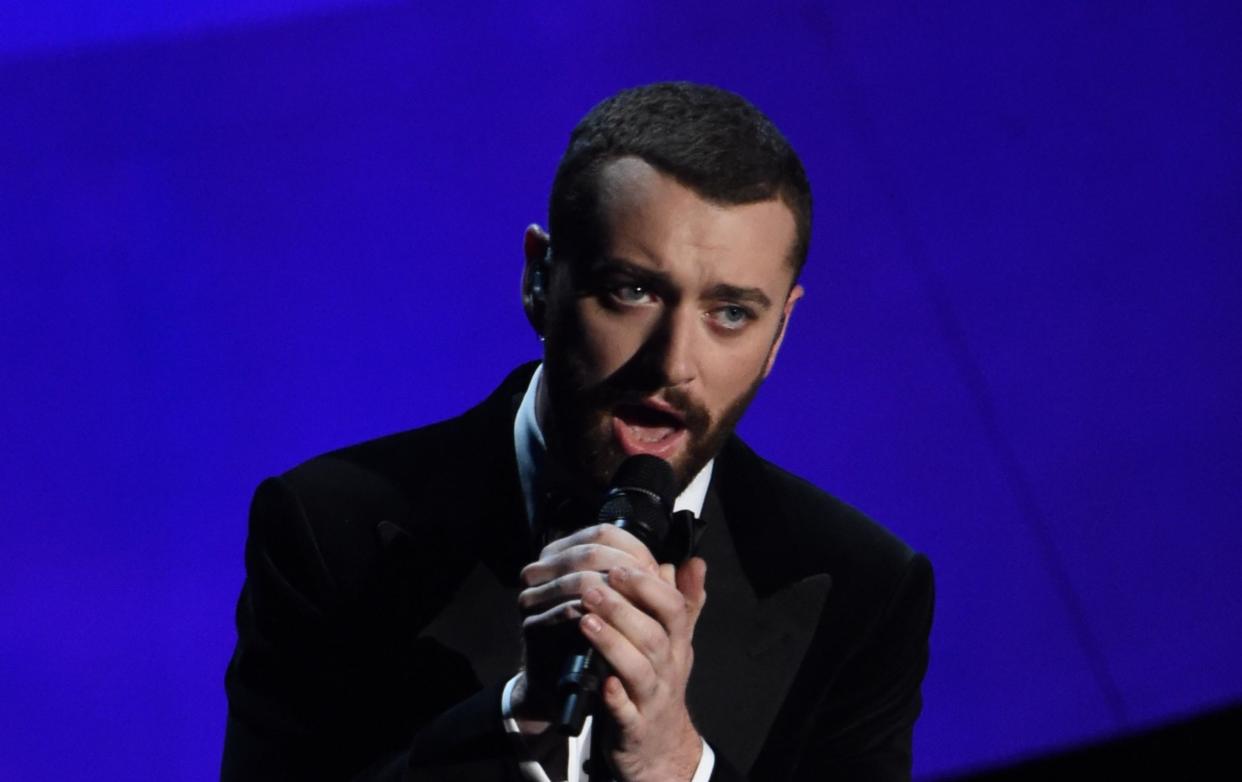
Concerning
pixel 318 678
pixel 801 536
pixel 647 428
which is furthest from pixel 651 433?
pixel 318 678

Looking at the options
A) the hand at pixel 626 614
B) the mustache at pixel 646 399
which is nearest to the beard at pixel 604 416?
the mustache at pixel 646 399

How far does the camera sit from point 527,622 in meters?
1.19

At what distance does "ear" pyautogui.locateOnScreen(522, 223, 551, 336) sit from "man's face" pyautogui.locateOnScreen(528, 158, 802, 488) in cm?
5

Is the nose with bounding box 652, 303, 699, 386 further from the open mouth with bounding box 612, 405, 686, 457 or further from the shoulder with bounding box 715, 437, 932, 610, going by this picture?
the shoulder with bounding box 715, 437, 932, 610

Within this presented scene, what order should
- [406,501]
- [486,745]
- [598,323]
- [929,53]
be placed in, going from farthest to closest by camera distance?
[929,53]
[406,501]
[598,323]
[486,745]

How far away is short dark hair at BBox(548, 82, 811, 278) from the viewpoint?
1481 millimetres

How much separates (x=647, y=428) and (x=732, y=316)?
0.46 ft

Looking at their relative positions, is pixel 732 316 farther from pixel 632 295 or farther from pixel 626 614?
pixel 626 614

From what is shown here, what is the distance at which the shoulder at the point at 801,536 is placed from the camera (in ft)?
5.69

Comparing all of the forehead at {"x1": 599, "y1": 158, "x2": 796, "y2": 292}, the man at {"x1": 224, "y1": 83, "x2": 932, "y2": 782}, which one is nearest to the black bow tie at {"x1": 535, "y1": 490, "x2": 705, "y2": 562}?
the man at {"x1": 224, "y1": 83, "x2": 932, "y2": 782}

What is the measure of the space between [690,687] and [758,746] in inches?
3.9

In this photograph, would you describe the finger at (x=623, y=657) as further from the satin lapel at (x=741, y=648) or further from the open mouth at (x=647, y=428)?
the satin lapel at (x=741, y=648)

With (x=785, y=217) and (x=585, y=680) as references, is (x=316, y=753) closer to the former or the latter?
(x=585, y=680)

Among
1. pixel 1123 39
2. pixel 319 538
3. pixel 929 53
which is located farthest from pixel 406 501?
pixel 1123 39
